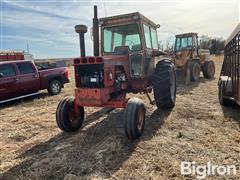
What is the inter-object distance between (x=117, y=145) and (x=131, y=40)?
3.08 metres

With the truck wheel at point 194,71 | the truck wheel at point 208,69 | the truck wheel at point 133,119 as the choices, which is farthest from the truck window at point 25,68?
the truck wheel at point 208,69

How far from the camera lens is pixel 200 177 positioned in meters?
3.92

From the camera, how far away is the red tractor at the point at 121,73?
5.64 m

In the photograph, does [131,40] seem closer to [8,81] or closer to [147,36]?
[147,36]

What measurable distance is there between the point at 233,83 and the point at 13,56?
55.0ft

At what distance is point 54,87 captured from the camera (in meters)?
12.2

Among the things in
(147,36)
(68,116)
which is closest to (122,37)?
(147,36)

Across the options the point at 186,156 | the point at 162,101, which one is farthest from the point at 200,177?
the point at 162,101

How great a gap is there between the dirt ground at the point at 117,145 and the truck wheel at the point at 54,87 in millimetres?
3982

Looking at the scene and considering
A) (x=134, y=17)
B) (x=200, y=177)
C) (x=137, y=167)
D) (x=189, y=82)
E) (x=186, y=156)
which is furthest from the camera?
(x=189, y=82)

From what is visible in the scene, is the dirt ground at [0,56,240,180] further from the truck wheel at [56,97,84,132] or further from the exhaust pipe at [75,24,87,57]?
the exhaust pipe at [75,24,87,57]

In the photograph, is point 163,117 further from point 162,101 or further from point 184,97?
point 184,97

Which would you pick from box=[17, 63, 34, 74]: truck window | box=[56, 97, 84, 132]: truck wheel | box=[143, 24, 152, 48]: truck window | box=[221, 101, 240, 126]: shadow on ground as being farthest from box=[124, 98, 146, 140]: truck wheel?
box=[17, 63, 34, 74]: truck window

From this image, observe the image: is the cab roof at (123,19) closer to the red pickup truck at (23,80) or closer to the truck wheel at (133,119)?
the truck wheel at (133,119)
